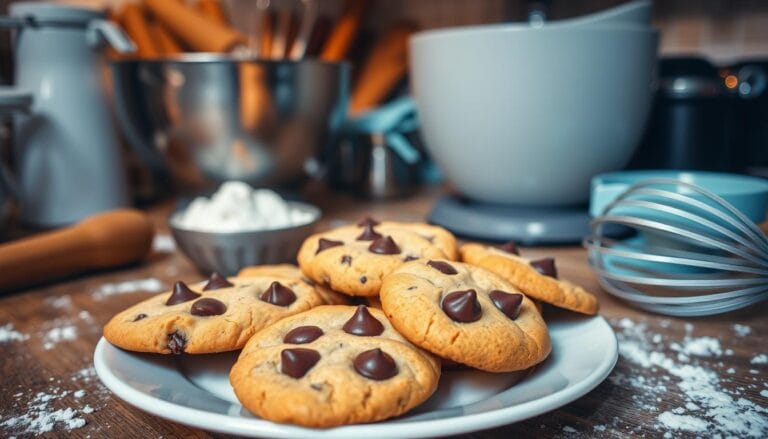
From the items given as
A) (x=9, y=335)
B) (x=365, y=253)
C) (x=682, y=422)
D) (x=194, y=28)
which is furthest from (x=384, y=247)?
(x=194, y=28)

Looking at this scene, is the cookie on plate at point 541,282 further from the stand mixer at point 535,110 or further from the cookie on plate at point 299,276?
the stand mixer at point 535,110

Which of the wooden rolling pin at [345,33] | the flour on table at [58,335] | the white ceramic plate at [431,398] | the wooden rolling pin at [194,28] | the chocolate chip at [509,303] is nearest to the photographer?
the white ceramic plate at [431,398]

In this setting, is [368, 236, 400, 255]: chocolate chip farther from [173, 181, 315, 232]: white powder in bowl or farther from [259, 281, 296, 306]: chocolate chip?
[173, 181, 315, 232]: white powder in bowl

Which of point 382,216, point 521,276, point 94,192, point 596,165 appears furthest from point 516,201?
point 94,192

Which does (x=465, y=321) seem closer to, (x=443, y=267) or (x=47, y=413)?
(x=443, y=267)

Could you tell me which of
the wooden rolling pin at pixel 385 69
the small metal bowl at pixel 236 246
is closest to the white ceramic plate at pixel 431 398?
the small metal bowl at pixel 236 246

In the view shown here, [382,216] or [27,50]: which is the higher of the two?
[27,50]

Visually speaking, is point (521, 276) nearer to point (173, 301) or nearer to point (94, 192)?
point (173, 301)
